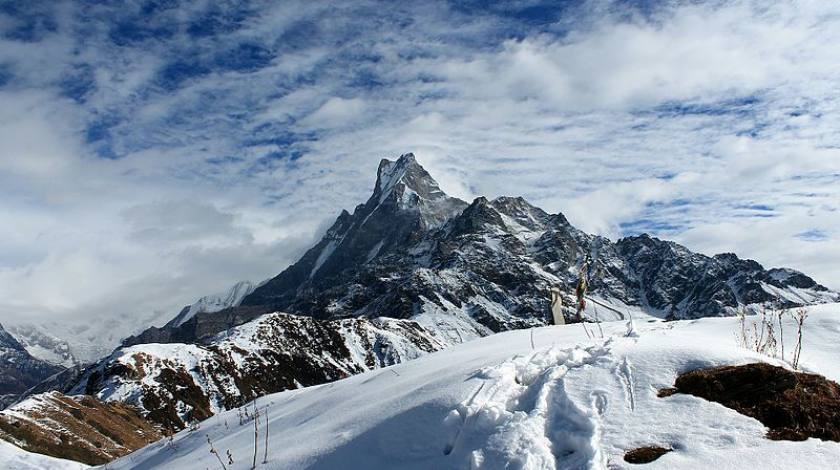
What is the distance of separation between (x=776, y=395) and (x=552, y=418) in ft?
7.94

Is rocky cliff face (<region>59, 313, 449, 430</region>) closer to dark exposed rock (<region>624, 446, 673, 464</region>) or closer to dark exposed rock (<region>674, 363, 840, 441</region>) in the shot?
dark exposed rock (<region>674, 363, 840, 441</region>)

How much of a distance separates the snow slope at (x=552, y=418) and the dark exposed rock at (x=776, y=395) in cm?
17

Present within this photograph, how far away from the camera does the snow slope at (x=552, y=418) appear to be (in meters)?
5.53

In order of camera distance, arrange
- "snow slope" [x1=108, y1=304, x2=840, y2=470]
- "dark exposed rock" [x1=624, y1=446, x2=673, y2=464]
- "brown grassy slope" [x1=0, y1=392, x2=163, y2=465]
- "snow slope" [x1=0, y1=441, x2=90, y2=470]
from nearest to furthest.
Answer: "dark exposed rock" [x1=624, y1=446, x2=673, y2=464]
"snow slope" [x1=108, y1=304, x2=840, y2=470]
"snow slope" [x1=0, y1=441, x2=90, y2=470]
"brown grassy slope" [x1=0, y1=392, x2=163, y2=465]

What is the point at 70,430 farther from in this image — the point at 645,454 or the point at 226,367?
the point at 645,454

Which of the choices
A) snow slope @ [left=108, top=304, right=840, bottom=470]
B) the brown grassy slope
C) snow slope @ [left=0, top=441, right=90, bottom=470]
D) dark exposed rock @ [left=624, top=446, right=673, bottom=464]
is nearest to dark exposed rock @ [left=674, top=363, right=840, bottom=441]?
snow slope @ [left=108, top=304, right=840, bottom=470]

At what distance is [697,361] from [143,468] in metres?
9.99

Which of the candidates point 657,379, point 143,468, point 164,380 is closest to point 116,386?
point 164,380

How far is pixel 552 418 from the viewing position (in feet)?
20.6

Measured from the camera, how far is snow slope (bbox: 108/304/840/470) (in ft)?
18.1

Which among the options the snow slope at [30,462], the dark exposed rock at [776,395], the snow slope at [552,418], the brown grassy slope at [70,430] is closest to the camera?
the snow slope at [552,418]

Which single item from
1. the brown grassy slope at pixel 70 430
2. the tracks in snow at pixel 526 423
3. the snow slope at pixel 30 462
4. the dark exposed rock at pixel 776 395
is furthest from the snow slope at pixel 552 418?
the brown grassy slope at pixel 70 430

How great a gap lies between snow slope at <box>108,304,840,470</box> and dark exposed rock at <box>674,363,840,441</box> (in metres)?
0.17

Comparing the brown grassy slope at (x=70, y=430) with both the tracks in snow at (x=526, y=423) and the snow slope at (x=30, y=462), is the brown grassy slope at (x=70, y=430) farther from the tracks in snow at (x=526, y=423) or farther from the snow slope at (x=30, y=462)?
the tracks in snow at (x=526, y=423)
